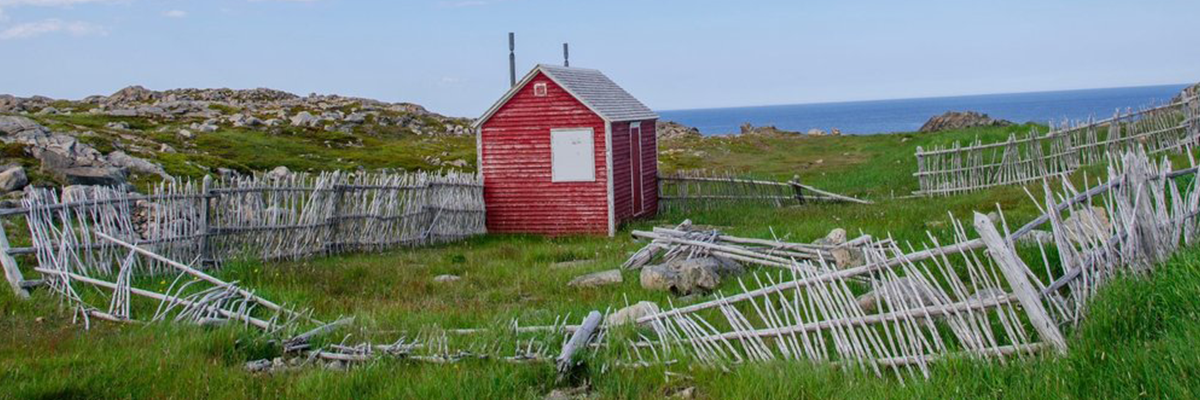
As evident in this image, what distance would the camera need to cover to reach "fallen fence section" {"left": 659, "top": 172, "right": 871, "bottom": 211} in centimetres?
2248

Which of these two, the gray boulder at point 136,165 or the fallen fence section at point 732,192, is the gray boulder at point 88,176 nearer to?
the gray boulder at point 136,165

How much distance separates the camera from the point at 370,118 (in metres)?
67.1

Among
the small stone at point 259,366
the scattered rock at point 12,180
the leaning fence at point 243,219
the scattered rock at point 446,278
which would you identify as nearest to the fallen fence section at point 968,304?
the small stone at point 259,366

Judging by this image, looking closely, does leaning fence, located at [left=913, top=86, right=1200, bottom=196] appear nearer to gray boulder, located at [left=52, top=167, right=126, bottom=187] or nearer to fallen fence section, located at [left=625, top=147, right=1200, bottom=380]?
fallen fence section, located at [left=625, top=147, right=1200, bottom=380]

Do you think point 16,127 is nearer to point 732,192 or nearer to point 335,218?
point 335,218

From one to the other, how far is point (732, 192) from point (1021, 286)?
16318 millimetres

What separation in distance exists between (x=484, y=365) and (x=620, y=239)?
11022 mm

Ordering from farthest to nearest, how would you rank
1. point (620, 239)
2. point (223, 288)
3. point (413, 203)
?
point (620, 239) < point (413, 203) < point (223, 288)

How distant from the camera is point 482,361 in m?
7.65

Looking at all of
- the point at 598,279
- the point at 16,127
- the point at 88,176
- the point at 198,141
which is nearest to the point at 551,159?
the point at 598,279

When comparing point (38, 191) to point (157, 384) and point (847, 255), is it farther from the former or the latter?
point (847, 255)

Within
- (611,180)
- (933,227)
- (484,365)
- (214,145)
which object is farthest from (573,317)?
(214,145)

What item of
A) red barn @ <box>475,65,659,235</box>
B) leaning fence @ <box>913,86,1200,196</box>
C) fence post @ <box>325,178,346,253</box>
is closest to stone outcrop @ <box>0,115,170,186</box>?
red barn @ <box>475,65,659,235</box>

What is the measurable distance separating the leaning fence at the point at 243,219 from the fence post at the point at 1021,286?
8920mm
